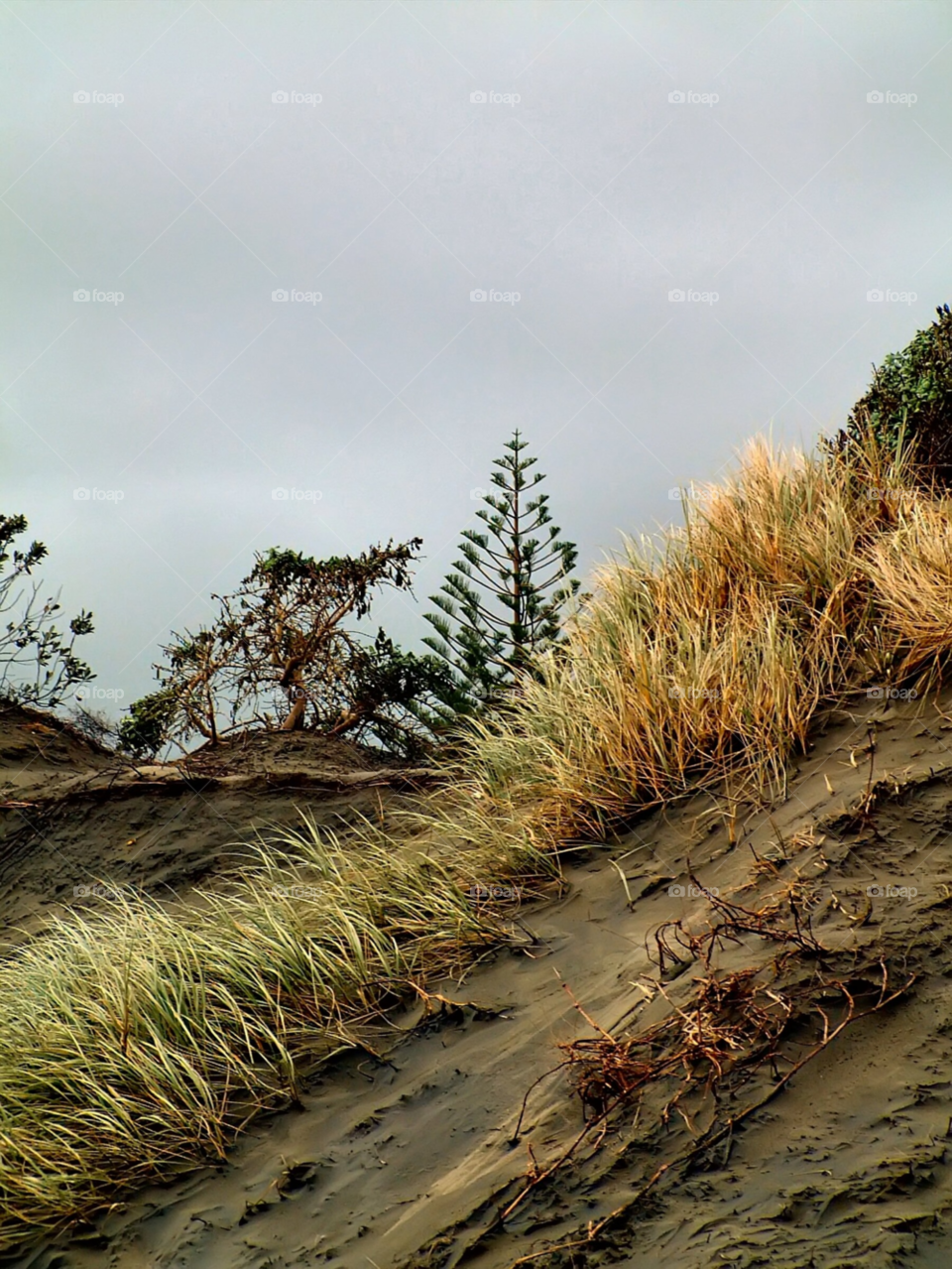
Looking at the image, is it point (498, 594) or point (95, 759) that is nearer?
point (95, 759)

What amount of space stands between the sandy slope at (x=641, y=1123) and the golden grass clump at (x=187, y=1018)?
18 cm

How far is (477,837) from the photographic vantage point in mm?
5504

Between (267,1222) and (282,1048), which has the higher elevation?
(282,1048)

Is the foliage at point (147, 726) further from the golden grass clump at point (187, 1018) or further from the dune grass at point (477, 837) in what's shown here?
the golden grass clump at point (187, 1018)

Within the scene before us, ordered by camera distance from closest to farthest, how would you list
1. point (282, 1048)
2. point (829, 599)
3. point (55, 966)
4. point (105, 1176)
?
1. point (105, 1176)
2. point (282, 1048)
3. point (55, 966)
4. point (829, 599)

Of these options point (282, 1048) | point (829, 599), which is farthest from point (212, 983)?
point (829, 599)

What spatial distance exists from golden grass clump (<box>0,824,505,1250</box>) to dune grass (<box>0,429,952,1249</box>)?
0.04ft

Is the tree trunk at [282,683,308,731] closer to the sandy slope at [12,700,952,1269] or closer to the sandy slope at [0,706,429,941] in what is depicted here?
the sandy slope at [0,706,429,941]

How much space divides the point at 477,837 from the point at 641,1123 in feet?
7.84

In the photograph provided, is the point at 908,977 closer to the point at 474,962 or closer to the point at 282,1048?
the point at 474,962

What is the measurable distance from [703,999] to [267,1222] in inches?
63.0

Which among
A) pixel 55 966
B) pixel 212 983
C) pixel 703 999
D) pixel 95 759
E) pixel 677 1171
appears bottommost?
pixel 677 1171

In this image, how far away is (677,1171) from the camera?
298 centimetres

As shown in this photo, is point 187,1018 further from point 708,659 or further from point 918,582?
point 918,582
